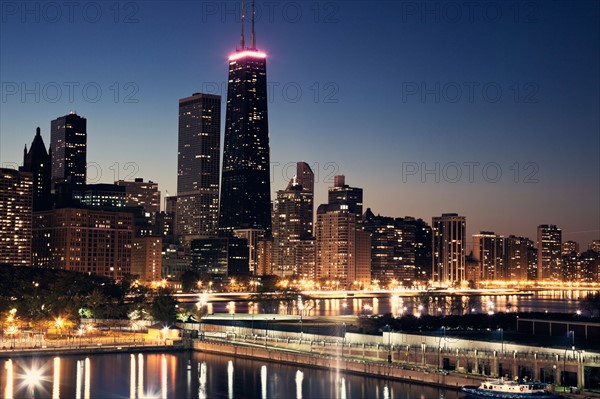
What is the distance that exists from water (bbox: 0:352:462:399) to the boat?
251 cm

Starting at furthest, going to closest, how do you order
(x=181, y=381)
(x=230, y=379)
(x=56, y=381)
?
1. (x=230, y=379)
2. (x=181, y=381)
3. (x=56, y=381)

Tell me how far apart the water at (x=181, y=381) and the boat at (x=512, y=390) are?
8.22 feet

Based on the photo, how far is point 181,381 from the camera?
212 ft

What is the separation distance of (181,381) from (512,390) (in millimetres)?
23438

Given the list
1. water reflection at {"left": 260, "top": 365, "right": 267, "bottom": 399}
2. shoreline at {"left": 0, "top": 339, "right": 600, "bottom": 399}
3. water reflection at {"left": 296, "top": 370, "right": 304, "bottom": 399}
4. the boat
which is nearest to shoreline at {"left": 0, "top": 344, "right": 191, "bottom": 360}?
shoreline at {"left": 0, "top": 339, "right": 600, "bottom": 399}

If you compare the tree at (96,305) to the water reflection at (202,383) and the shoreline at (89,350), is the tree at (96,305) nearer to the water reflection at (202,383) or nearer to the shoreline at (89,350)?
the shoreline at (89,350)

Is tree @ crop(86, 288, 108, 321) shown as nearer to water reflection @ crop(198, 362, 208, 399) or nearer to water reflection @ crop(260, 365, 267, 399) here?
water reflection @ crop(198, 362, 208, 399)

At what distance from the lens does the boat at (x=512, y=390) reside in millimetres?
53531

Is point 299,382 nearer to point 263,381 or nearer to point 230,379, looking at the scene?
point 263,381

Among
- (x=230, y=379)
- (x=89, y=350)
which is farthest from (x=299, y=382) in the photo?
(x=89, y=350)

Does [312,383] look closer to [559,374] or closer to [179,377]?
[179,377]

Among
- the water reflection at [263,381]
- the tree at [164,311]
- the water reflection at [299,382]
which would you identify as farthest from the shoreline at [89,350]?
the water reflection at [299,382]

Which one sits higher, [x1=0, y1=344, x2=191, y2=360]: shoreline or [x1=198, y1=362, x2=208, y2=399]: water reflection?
[x1=0, y1=344, x2=191, y2=360]: shoreline

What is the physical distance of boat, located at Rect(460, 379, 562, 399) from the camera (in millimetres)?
53531
